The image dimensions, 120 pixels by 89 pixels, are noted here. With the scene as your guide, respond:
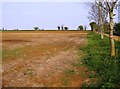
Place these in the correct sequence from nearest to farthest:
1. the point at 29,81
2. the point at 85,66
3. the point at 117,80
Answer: the point at 117,80 → the point at 29,81 → the point at 85,66

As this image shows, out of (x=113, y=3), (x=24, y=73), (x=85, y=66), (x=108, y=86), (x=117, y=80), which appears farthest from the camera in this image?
(x=113, y=3)

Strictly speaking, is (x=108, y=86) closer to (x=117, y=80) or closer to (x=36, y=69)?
(x=117, y=80)

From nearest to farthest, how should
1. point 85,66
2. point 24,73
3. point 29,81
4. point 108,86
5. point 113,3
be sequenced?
point 108,86, point 29,81, point 24,73, point 85,66, point 113,3

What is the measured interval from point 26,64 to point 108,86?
19.7ft

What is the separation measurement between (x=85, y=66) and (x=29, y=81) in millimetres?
3954

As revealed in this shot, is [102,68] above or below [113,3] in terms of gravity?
below

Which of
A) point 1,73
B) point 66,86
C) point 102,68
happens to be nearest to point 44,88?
point 66,86

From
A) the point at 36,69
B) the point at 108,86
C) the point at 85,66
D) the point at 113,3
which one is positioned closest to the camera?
the point at 108,86

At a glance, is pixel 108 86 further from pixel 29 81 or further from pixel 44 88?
pixel 29 81

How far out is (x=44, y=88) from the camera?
984 cm

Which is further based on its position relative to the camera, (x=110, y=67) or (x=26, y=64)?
(x=26, y=64)

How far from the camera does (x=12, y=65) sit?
13914 millimetres

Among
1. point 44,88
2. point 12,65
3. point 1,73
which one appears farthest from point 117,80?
point 12,65

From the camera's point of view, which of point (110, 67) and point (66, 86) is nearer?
point (66, 86)
